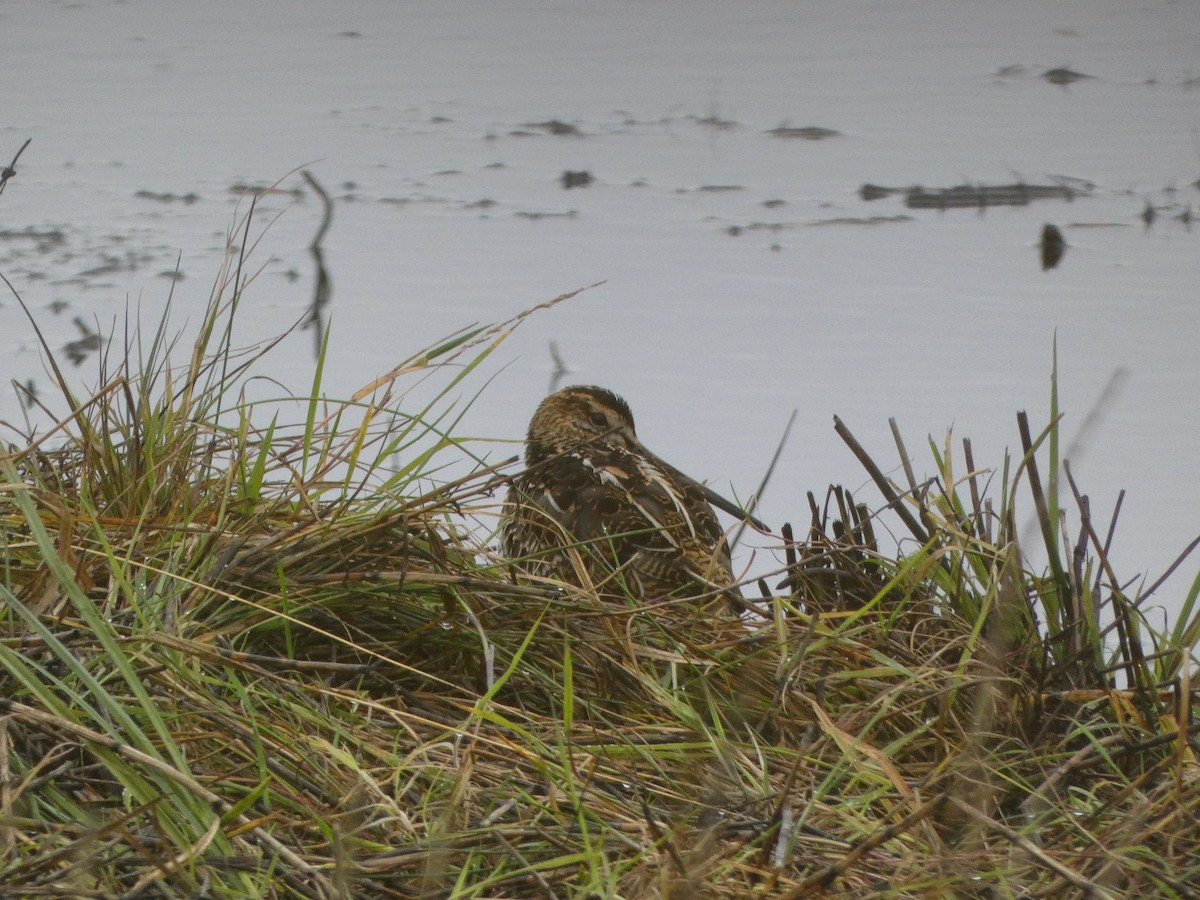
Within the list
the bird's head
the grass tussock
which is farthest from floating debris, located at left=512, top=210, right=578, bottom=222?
the grass tussock

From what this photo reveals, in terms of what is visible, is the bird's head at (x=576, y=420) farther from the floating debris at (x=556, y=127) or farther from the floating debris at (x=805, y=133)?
the floating debris at (x=556, y=127)

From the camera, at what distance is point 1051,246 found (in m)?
7.12

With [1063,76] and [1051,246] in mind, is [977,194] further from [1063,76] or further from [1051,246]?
[1063,76]

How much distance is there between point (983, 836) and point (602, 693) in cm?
69

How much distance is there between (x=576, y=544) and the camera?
2680mm

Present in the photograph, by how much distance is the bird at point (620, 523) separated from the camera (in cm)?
325

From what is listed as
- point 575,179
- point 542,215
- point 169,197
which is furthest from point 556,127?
point 169,197

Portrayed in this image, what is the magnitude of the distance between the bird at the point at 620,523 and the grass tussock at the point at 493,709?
0.23 meters

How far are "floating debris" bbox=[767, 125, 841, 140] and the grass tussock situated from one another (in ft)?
18.7

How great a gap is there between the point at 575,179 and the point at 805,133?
1364 mm

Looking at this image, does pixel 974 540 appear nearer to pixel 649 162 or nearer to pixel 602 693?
pixel 602 693

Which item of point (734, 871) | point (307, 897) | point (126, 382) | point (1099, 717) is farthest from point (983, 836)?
point (126, 382)

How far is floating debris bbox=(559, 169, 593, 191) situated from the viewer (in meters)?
8.11

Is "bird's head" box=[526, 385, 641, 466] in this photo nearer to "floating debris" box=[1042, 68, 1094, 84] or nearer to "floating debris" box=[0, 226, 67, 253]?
"floating debris" box=[0, 226, 67, 253]
